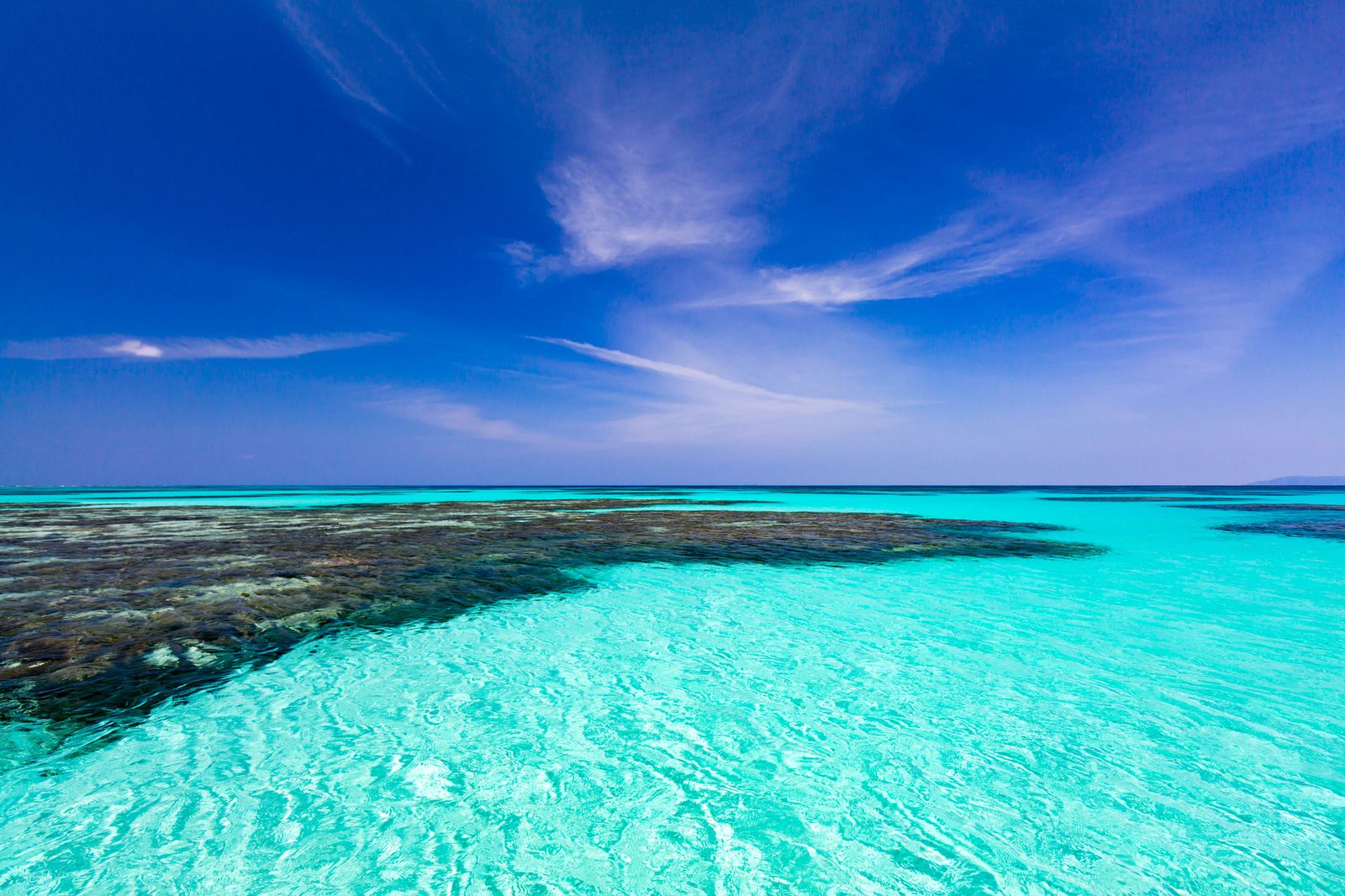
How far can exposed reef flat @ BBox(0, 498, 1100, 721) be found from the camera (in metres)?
7.85

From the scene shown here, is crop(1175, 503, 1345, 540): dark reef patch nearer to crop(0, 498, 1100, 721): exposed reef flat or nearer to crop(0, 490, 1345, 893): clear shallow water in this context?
crop(0, 498, 1100, 721): exposed reef flat

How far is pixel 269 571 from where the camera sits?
1520 centimetres

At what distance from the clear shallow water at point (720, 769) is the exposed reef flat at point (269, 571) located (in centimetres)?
135

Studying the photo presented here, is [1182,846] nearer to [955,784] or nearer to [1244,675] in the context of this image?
[955,784]

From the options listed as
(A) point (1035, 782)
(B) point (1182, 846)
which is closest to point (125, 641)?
(A) point (1035, 782)

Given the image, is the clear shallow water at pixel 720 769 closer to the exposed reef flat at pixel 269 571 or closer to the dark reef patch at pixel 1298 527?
the exposed reef flat at pixel 269 571

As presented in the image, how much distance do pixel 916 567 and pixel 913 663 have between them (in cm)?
973

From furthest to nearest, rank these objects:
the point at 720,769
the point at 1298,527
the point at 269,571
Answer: the point at 1298,527 < the point at 269,571 < the point at 720,769

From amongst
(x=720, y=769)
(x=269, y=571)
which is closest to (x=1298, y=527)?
(x=720, y=769)

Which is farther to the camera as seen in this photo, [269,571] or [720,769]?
[269,571]

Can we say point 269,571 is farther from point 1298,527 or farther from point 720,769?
point 1298,527

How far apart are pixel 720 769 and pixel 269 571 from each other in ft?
48.2

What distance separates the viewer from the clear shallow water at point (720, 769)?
4086 millimetres

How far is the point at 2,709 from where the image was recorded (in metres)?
6.38
